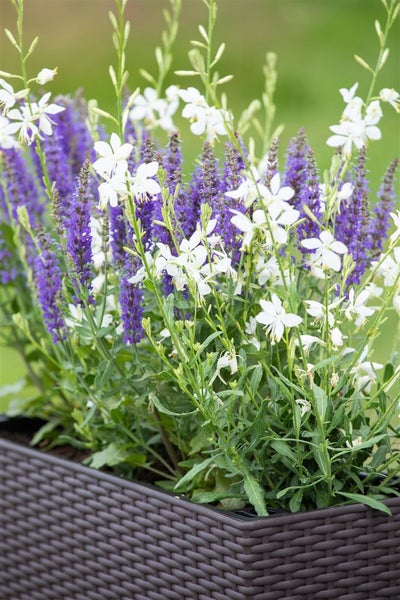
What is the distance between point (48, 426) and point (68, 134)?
0.63 m

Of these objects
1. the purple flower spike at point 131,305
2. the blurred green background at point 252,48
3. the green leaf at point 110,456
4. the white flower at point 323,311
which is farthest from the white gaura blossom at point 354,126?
the blurred green background at point 252,48

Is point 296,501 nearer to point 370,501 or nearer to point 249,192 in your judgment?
point 370,501

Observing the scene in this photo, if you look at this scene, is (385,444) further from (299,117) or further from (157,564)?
(299,117)

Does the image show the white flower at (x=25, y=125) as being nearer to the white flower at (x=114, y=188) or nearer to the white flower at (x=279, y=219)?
the white flower at (x=114, y=188)

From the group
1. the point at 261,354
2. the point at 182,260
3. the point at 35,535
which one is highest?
the point at 182,260

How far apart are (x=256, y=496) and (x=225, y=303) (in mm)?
309

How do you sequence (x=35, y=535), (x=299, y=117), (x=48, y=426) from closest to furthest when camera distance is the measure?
1. (x=35, y=535)
2. (x=48, y=426)
3. (x=299, y=117)

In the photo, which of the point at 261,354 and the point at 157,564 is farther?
the point at 157,564

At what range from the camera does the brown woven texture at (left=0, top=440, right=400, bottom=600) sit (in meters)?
1.48

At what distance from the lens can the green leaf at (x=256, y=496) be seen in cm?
148

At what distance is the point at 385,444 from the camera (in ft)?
5.12

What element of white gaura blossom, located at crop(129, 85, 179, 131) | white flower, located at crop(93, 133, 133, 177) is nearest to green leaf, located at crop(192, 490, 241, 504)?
white flower, located at crop(93, 133, 133, 177)

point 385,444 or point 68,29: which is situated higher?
point 68,29

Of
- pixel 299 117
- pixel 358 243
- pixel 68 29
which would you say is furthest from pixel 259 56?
pixel 358 243
